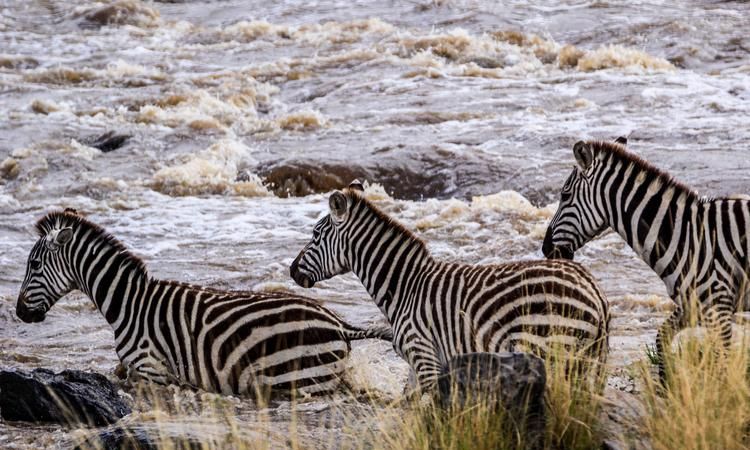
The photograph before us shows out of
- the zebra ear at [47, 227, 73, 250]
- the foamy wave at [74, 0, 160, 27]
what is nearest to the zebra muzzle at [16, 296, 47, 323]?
the zebra ear at [47, 227, 73, 250]

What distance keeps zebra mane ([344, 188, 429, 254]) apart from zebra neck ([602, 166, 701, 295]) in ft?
4.55

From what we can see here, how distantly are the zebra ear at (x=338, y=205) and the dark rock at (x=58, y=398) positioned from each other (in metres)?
2.00

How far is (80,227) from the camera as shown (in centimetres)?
907

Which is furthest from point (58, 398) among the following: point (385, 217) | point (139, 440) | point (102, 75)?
point (102, 75)

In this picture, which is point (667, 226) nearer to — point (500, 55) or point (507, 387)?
point (507, 387)

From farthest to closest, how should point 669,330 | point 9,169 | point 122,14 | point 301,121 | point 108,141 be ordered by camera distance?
point 122,14 < point 301,121 < point 108,141 < point 9,169 < point 669,330

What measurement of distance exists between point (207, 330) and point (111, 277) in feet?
3.73

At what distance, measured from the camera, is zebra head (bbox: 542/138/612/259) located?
8.24 m

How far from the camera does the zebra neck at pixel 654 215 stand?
25.2 ft

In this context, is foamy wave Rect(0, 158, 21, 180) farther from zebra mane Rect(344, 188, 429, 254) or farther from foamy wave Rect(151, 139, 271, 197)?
zebra mane Rect(344, 188, 429, 254)

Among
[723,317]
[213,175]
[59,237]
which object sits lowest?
[213,175]

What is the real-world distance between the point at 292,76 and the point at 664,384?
66.7 feet

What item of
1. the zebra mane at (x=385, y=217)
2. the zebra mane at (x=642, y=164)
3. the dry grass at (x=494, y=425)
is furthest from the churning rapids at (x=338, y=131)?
the zebra mane at (x=642, y=164)

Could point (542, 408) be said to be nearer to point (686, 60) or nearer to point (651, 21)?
point (686, 60)
